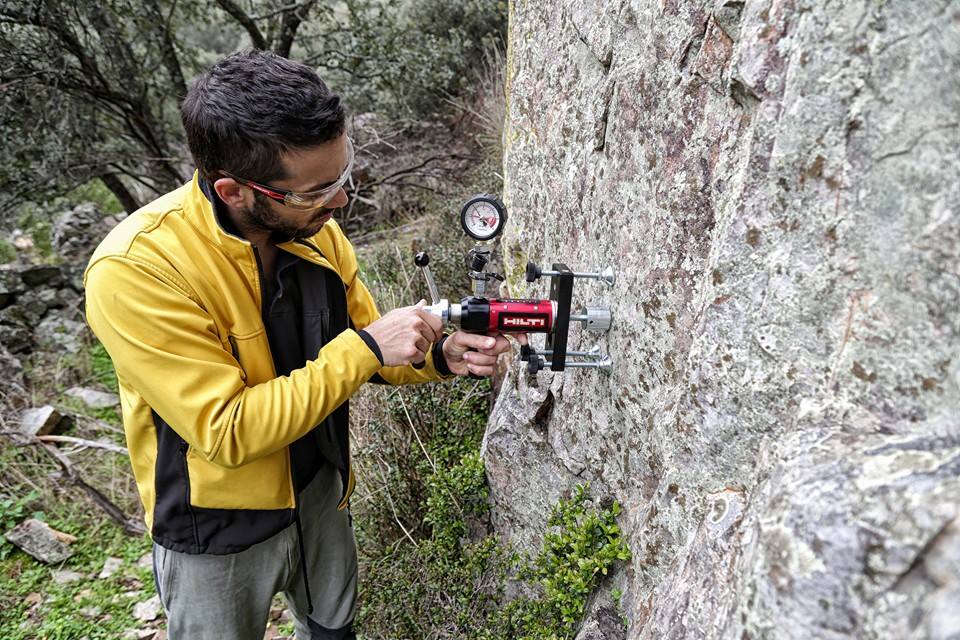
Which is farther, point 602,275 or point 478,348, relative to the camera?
point 478,348

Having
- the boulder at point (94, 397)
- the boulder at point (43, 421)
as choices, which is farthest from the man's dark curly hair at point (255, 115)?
the boulder at point (94, 397)

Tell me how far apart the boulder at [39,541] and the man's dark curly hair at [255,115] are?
12.2 feet

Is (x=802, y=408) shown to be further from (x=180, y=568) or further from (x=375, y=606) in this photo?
(x=375, y=606)

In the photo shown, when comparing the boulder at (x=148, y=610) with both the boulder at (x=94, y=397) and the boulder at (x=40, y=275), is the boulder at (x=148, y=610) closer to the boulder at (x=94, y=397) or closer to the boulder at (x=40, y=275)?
the boulder at (x=94, y=397)

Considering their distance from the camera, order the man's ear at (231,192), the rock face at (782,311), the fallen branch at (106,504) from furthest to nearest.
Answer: the fallen branch at (106,504), the man's ear at (231,192), the rock face at (782,311)

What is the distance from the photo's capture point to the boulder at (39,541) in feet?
13.6

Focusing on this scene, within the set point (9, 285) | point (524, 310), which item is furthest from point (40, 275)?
point (524, 310)

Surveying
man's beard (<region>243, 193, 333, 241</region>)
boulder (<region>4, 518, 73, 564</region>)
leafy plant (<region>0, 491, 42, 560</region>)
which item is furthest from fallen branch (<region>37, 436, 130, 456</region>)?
man's beard (<region>243, 193, 333, 241</region>)

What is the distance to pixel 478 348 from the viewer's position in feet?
7.05

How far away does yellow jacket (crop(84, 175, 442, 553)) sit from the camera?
1.73 metres

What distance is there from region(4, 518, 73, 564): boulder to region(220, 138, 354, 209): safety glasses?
3768 mm

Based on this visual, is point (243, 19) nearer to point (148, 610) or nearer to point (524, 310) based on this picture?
point (148, 610)

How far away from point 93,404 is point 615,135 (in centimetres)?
575

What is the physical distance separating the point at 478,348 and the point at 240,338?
2.65 feet
